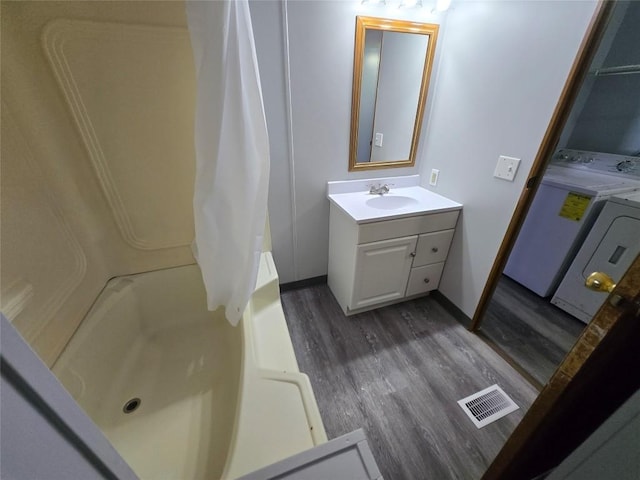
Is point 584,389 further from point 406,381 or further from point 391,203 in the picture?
point 391,203

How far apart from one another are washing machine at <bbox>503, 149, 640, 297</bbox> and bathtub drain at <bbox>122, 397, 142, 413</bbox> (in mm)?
2704

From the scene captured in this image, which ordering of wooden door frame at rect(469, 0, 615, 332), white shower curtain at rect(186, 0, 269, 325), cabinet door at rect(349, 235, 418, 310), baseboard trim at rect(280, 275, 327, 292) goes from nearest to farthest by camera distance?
white shower curtain at rect(186, 0, 269, 325)
wooden door frame at rect(469, 0, 615, 332)
cabinet door at rect(349, 235, 418, 310)
baseboard trim at rect(280, 275, 327, 292)

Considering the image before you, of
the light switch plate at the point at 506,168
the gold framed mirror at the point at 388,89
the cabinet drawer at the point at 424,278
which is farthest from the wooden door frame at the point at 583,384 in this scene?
the cabinet drawer at the point at 424,278

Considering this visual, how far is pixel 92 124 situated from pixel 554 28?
2.07m

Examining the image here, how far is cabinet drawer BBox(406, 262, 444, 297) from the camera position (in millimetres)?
1780

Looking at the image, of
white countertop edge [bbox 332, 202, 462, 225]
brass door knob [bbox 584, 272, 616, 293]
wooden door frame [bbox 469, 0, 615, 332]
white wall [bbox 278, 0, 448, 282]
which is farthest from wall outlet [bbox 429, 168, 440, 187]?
brass door knob [bbox 584, 272, 616, 293]

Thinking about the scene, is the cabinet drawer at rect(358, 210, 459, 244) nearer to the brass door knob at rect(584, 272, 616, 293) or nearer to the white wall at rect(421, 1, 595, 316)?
the white wall at rect(421, 1, 595, 316)

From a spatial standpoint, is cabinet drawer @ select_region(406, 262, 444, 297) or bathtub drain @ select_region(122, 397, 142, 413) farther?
cabinet drawer @ select_region(406, 262, 444, 297)

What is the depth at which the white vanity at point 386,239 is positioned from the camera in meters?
1.53

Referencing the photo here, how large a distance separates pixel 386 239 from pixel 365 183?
51cm

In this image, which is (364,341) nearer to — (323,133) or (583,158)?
(323,133)

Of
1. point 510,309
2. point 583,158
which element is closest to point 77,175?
point 510,309

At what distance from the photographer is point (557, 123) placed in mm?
1096

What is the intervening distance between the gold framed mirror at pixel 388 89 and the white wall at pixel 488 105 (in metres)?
0.12
